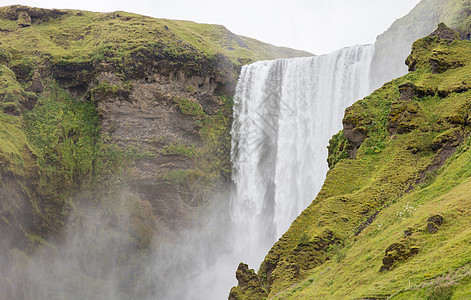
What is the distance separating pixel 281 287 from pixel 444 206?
7.13m

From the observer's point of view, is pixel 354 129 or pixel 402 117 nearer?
pixel 402 117

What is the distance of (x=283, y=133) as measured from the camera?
163 feet

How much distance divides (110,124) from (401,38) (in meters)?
31.3

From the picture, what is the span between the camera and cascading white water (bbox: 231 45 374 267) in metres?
44.8

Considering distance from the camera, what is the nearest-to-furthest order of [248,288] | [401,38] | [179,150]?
[248,288], [401,38], [179,150]

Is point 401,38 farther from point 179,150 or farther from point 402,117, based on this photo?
point 402,117

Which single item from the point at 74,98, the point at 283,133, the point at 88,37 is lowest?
the point at 283,133

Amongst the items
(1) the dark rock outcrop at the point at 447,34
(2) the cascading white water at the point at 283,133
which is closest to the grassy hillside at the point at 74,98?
(2) the cascading white water at the point at 283,133

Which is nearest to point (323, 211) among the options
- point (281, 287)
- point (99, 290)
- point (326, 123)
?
point (281, 287)

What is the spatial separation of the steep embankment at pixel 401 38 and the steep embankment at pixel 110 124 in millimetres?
18303

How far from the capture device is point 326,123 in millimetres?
46000

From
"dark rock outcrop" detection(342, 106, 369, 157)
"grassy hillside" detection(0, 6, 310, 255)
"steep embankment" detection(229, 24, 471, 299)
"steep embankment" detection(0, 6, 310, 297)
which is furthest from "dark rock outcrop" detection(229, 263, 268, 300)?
"steep embankment" detection(0, 6, 310, 297)

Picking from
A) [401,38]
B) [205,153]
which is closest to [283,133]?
[205,153]

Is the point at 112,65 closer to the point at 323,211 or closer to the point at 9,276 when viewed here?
the point at 9,276
